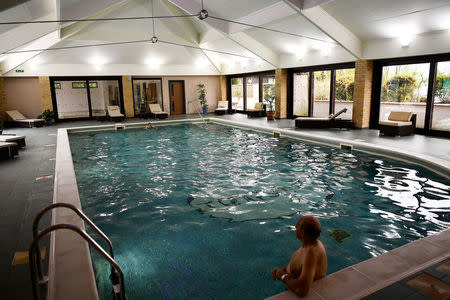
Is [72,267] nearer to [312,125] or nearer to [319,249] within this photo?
[319,249]

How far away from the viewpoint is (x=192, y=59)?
17703mm

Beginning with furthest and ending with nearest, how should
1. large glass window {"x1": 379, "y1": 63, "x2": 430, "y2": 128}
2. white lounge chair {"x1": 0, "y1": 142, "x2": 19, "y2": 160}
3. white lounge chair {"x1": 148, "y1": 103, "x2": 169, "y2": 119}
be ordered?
white lounge chair {"x1": 148, "y1": 103, "x2": 169, "y2": 119}
large glass window {"x1": 379, "y1": 63, "x2": 430, "y2": 128}
white lounge chair {"x1": 0, "y1": 142, "x2": 19, "y2": 160}

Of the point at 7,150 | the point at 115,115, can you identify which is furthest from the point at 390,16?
the point at 115,115

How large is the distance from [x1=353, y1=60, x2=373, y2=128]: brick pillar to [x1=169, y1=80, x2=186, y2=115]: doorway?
438 inches

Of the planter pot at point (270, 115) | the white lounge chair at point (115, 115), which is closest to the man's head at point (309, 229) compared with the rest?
the planter pot at point (270, 115)

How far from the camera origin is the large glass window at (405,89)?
9344 millimetres

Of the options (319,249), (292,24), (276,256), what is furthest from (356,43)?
(319,249)

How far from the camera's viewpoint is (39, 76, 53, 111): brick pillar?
49.5 feet

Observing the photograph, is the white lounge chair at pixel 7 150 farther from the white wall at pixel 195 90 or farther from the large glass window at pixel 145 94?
the white wall at pixel 195 90

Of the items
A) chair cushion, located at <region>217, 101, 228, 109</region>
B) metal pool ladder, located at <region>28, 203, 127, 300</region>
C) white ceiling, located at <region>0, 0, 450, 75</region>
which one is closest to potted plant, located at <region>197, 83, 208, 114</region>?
chair cushion, located at <region>217, 101, 228, 109</region>

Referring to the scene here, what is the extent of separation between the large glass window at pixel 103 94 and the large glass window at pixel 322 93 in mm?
10796

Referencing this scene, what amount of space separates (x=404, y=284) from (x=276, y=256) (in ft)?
4.41

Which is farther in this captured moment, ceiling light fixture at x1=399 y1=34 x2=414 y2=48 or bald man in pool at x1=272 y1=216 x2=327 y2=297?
ceiling light fixture at x1=399 y1=34 x2=414 y2=48

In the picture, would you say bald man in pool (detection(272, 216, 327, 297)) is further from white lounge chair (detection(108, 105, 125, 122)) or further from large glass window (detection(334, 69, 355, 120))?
white lounge chair (detection(108, 105, 125, 122))
